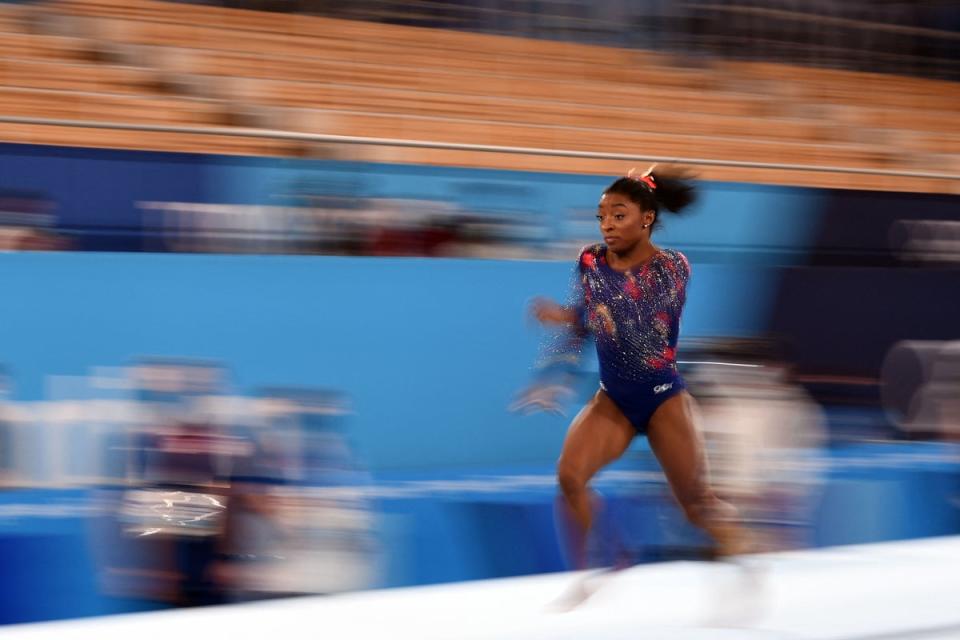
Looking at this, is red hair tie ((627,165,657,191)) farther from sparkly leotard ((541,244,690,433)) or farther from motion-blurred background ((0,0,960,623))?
motion-blurred background ((0,0,960,623))

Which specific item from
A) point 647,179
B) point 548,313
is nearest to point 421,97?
point 647,179

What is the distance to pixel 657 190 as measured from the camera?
3854mm

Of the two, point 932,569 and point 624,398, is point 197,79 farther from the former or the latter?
point 932,569

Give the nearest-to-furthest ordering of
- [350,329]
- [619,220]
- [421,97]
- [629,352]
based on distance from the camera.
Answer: [619,220]
[629,352]
[350,329]
[421,97]

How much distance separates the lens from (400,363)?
5047 millimetres

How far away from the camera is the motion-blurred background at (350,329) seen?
4.21 m

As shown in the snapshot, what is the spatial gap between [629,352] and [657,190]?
0.52 meters

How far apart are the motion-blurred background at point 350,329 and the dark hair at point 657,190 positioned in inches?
49.3

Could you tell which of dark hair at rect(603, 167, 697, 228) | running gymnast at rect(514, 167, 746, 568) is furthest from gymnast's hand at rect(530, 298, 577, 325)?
dark hair at rect(603, 167, 697, 228)

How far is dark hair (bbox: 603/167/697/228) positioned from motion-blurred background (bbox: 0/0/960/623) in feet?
4.11

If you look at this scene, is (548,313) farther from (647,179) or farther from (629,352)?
(647,179)

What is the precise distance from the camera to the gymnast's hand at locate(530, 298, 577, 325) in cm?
378

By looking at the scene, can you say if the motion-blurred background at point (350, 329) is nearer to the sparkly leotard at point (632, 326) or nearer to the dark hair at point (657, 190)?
the sparkly leotard at point (632, 326)

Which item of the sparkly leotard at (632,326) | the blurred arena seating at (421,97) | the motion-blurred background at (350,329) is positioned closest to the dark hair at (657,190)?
the sparkly leotard at (632,326)
